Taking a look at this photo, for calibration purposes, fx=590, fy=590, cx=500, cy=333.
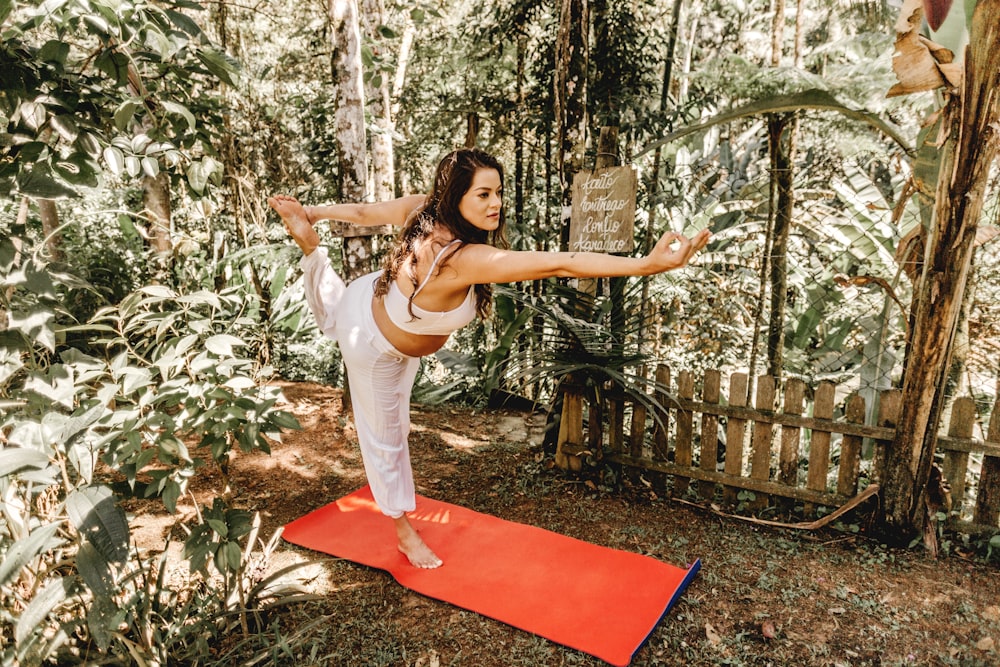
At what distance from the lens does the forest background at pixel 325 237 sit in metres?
1.58

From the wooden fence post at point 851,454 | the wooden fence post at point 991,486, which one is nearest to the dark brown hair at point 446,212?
the wooden fence post at point 851,454

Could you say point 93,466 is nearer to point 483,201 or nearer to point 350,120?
point 483,201

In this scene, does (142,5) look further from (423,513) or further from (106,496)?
(423,513)

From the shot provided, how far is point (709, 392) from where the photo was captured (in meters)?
3.41

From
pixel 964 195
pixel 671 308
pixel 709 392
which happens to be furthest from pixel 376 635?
pixel 671 308

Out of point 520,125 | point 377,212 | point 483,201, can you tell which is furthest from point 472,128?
point 483,201

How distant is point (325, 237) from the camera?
7.61 metres

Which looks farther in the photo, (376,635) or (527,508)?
(527,508)

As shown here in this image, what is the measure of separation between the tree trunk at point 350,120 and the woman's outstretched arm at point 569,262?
7.02 feet

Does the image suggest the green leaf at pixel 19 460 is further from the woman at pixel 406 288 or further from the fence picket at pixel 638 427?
the fence picket at pixel 638 427

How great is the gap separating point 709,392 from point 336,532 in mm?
2209

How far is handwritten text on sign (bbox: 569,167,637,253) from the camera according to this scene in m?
3.23

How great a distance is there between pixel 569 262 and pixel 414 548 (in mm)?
1693

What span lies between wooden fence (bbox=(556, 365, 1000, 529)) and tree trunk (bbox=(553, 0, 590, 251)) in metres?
1.14
